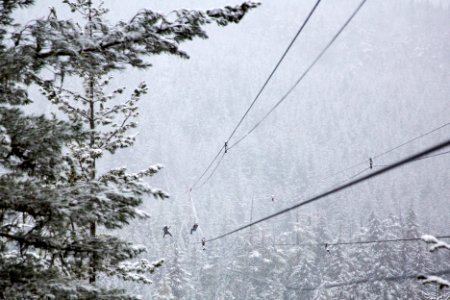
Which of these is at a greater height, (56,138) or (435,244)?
(56,138)

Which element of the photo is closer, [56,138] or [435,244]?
[56,138]

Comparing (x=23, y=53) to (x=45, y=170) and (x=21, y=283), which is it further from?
(x=21, y=283)

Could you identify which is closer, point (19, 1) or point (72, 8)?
point (19, 1)

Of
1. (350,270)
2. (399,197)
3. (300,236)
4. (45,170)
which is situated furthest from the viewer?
(399,197)

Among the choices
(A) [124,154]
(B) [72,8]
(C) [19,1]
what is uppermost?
(A) [124,154]

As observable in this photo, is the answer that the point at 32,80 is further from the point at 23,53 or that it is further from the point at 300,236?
the point at 300,236

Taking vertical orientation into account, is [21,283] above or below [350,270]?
below

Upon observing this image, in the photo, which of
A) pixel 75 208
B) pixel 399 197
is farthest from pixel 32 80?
pixel 399 197

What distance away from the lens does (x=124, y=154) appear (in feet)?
649

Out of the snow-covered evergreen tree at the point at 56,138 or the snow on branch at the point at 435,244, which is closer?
the snow-covered evergreen tree at the point at 56,138

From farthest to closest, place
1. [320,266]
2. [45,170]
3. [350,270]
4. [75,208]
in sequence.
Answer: [320,266], [350,270], [45,170], [75,208]

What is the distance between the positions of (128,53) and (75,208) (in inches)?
63.2

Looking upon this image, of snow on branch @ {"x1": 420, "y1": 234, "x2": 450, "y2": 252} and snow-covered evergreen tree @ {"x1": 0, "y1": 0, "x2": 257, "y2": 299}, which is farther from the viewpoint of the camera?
snow on branch @ {"x1": 420, "y1": 234, "x2": 450, "y2": 252}

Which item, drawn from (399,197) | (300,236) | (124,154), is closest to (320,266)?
(300,236)
